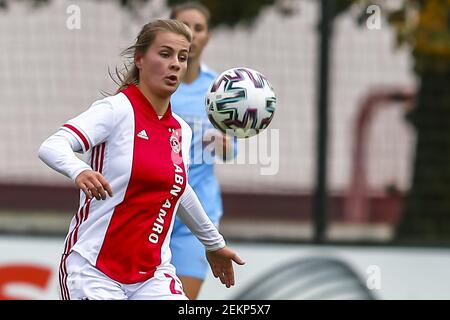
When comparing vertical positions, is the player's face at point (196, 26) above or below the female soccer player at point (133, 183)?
above

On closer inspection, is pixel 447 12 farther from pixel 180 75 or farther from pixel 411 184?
pixel 180 75

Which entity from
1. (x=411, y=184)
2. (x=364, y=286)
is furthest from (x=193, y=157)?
(x=411, y=184)

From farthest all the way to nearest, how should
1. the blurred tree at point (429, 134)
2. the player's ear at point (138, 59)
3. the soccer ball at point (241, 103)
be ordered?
the blurred tree at point (429, 134) → the soccer ball at point (241, 103) → the player's ear at point (138, 59)

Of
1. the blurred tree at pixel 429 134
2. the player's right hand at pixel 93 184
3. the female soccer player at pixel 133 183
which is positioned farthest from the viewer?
the blurred tree at pixel 429 134

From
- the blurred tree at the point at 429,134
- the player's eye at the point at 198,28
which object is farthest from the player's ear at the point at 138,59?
the blurred tree at the point at 429,134

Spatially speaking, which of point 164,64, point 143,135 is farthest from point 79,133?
point 164,64

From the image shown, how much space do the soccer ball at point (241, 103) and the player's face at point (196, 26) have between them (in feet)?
4.93

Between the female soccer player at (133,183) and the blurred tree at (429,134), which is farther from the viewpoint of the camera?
the blurred tree at (429,134)

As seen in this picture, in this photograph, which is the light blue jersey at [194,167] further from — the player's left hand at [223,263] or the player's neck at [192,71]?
the player's left hand at [223,263]

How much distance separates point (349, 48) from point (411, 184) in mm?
1230

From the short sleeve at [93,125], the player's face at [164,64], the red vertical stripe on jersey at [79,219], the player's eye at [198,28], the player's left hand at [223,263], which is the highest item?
the player's eye at [198,28]

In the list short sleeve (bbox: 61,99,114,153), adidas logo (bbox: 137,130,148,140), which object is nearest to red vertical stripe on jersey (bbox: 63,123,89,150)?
short sleeve (bbox: 61,99,114,153)

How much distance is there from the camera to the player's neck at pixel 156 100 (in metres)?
4.72

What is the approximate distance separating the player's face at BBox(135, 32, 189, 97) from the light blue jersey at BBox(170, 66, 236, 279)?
169 centimetres
